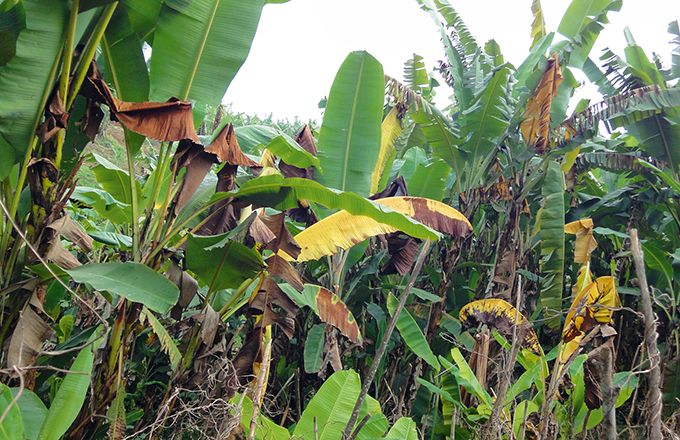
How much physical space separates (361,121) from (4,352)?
8.28ft

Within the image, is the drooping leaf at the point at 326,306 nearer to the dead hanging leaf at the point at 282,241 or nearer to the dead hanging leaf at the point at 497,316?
the dead hanging leaf at the point at 282,241

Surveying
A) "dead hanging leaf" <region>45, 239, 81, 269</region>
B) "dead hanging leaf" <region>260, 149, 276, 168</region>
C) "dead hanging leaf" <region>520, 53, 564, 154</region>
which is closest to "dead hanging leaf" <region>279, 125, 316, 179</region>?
"dead hanging leaf" <region>260, 149, 276, 168</region>

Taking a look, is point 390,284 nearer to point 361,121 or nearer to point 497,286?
point 497,286

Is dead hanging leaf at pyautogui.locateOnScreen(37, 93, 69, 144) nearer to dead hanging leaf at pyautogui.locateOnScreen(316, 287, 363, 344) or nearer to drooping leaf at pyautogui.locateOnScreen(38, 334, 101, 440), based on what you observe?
drooping leaf at pyautogui.locateOnScreen(38, 334, 101, 440)

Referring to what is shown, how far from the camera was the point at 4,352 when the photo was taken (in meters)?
2.93

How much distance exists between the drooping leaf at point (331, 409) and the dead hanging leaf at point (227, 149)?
1.25 metres

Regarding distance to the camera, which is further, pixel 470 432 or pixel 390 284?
pixel 390 284

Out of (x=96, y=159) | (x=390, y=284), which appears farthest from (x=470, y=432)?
(x=96, y=159)

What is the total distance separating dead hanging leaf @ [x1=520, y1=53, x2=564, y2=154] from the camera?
A: 15.7 ft

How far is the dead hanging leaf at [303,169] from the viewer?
424cm

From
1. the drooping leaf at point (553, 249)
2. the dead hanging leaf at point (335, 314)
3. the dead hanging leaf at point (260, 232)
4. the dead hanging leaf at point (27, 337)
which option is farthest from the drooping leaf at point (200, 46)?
the drooping leaf at point (553, 249)

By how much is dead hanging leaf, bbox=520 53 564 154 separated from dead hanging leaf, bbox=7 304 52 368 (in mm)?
3830

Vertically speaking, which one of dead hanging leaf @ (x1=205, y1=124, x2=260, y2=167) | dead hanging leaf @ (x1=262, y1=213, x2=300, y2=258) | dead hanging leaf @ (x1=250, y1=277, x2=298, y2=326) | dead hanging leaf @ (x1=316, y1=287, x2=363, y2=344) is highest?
dead hanging leaf @ (x1=205, y1=124, x2=260, y2=167)

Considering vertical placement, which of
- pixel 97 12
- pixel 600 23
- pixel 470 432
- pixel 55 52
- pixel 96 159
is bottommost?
pixel 470 432
